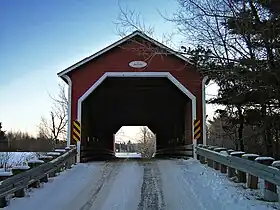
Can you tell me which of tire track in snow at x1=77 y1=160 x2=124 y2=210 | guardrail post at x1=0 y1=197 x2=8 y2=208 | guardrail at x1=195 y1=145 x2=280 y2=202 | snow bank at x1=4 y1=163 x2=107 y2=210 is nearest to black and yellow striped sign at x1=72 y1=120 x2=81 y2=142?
tire track in snow at x1=77 y1=160 x2=124 y2=210

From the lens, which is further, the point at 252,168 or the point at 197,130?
the point at 197,130

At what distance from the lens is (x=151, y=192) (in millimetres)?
7453

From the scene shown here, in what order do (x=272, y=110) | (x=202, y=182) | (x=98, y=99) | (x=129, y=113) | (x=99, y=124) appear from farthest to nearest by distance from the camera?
(x=129, y=113)
(x=99, y=124)
(x=98, y=99)
(x=272, y=110)
(x=202, y=182)

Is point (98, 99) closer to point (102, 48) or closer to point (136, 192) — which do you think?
point (102, 48)

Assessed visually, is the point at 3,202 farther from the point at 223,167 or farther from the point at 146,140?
the point at 146,140

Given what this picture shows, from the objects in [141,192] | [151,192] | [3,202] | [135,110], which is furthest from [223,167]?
[135,110]

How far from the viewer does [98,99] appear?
65.5 feet

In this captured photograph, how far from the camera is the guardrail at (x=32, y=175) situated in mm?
6117

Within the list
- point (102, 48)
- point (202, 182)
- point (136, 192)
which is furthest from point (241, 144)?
point (136, 192)

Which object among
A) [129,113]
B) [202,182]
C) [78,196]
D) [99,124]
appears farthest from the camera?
[129,113]

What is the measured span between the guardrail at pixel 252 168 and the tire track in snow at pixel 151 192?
147cm

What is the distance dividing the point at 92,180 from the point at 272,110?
22.5 feet

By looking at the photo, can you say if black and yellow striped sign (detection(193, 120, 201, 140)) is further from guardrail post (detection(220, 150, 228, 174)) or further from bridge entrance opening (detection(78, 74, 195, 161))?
guardrail post (detection(220, 150, 228, 174))

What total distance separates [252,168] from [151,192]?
74.3 inches
